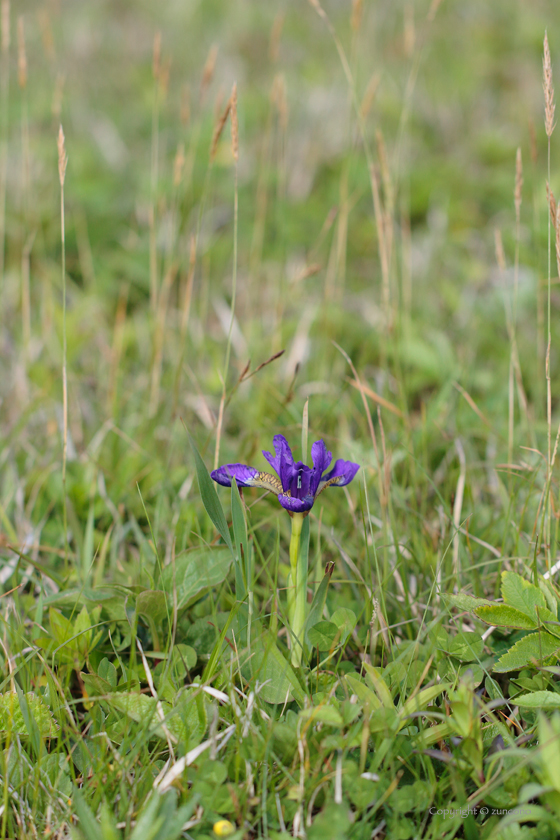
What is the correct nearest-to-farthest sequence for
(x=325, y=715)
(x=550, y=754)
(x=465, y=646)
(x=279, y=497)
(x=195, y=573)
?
(x=550, y=754) → (x=325, y=715) → (x=279, y=497) → (x=465, y=646) → (x=195, y=573)

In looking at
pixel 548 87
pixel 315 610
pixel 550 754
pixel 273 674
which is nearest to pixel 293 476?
pixel 315 610

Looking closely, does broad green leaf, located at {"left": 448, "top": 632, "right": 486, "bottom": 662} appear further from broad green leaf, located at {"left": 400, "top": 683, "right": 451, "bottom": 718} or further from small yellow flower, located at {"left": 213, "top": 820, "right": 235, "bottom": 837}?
small yellow flower, located at {"left": 213, "top": 820, "right": 235, "bottom": 837}

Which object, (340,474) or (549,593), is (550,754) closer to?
(549,593)

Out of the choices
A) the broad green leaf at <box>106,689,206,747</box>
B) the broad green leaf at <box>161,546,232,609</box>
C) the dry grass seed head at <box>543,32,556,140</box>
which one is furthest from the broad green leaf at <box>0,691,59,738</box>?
the dry grass seed head at <box>543,32,556,140</box>

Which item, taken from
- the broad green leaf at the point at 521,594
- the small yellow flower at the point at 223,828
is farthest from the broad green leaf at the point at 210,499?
the broad green leaf at the point at 521,594

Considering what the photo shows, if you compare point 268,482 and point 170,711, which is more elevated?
point 268,482

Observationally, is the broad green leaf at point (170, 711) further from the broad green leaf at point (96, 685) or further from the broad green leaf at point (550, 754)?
the broad green leaf at point (550, 754)
